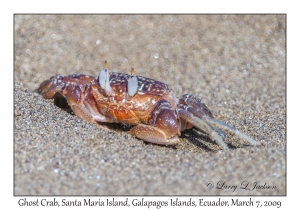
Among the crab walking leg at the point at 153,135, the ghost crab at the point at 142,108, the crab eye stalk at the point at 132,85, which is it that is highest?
the crab eye stalk at the point at 132,85

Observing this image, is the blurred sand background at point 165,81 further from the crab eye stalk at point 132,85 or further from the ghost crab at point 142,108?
the crab eye stalk at point 132,85

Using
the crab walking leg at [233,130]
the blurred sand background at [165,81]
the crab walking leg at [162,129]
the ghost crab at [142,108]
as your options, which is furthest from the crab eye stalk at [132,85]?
the crab walking leg at [233,130]

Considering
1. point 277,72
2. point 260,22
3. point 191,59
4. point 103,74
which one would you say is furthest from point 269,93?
point 103,74

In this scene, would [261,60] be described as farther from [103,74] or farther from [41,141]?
[41,141]

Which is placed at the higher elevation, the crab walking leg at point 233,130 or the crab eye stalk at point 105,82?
the crab eye stalk at point 105,82

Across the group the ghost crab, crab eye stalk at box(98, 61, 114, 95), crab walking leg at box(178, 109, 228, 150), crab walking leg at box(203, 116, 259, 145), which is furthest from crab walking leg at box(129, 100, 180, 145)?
crab eye stalk at box(98, 61, 114, 95)

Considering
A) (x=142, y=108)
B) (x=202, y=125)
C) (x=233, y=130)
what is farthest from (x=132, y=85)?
(x=233, y=130)

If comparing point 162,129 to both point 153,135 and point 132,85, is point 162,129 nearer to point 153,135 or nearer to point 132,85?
point 153,135

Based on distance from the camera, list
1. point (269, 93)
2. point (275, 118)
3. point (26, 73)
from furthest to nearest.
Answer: point (26, 73)
point (269, 93)
point (275, 118)
